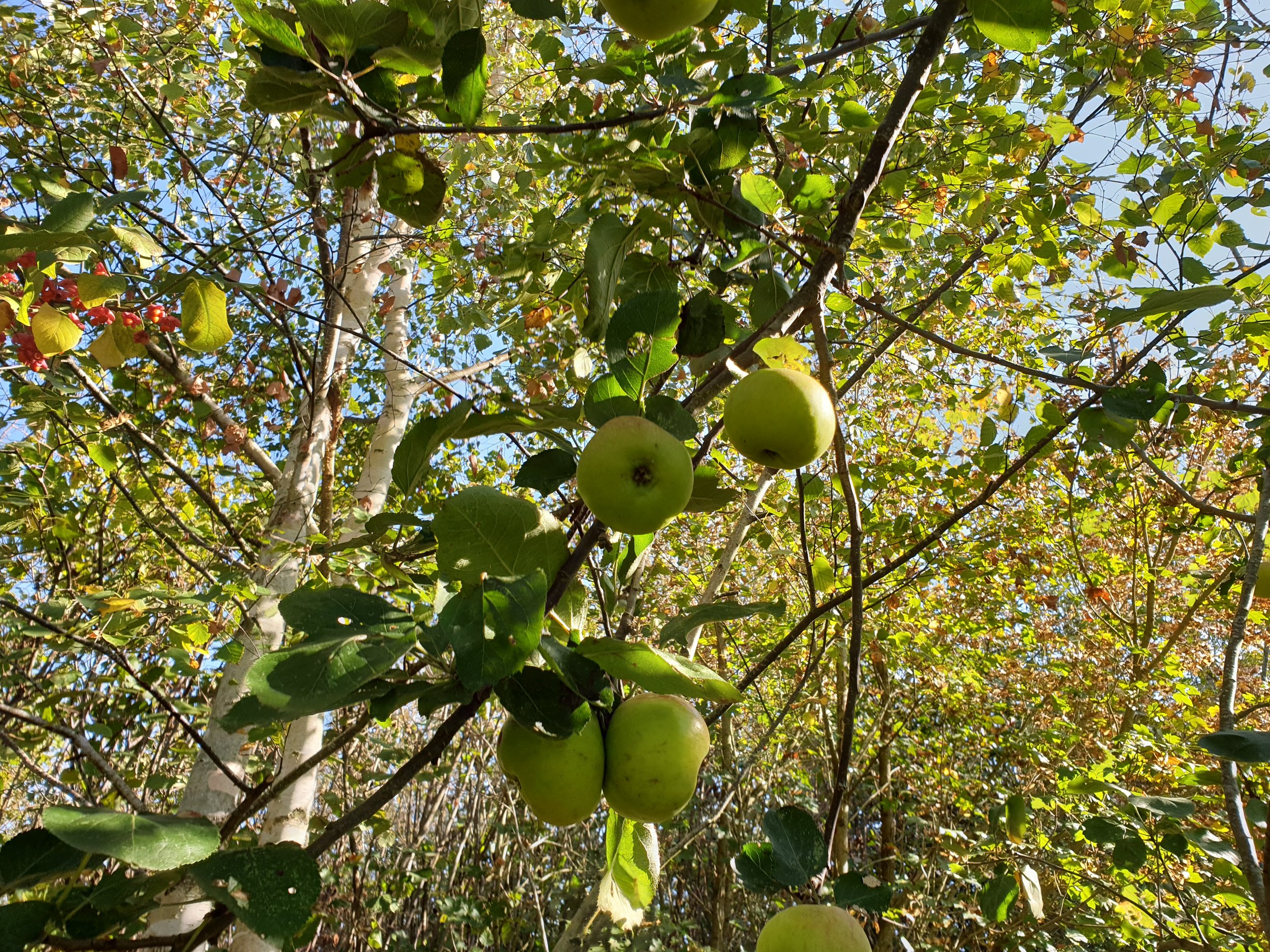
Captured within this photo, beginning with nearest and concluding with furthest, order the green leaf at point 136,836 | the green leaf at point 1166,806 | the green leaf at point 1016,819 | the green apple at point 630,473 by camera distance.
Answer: the green leaf at point 136,836
the green apple at point 630,473
the green leaf at point 1166,806
the green leaf at point 1016,819

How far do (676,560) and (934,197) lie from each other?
396cm

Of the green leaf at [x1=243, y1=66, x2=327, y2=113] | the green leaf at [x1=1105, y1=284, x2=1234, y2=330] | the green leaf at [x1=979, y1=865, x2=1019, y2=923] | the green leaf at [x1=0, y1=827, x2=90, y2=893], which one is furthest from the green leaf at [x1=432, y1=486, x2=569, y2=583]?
the green leaf at [x1=979, y1=865, x2=1019, y2=923]

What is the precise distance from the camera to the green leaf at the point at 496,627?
29.1 inches

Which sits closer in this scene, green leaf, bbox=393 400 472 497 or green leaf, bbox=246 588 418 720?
green leaf, bbox=246 588 418 720

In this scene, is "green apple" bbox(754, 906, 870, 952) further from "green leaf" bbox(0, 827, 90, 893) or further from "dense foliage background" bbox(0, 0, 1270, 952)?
"green leaf" bbox(0, 827, 90, 893)

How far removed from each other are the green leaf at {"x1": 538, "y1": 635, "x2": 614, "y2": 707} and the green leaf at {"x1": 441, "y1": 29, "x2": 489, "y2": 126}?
29.6 inches

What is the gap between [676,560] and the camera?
6.49 metres

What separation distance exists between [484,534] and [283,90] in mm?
731

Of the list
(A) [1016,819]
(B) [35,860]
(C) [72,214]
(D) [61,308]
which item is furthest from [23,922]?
(A) [1016,819]

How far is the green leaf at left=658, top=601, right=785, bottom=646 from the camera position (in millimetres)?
986

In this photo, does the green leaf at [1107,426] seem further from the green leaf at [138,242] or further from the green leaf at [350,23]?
the green leaf at [138,242]

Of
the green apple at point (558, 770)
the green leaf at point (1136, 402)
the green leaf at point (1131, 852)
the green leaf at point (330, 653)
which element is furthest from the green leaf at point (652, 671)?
the green leaf at point (1131, 852)

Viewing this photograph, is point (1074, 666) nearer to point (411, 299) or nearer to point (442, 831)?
point (442, 831)

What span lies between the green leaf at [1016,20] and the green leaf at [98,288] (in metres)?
1.35
